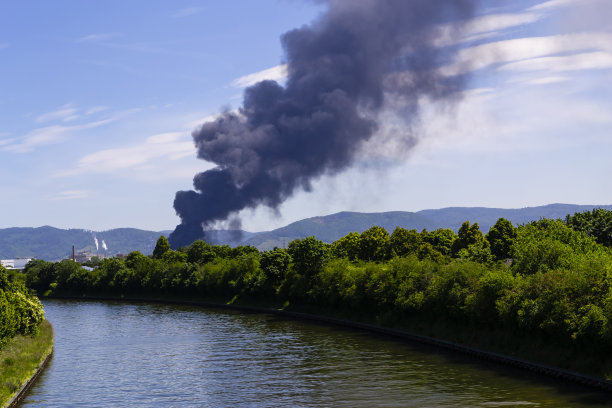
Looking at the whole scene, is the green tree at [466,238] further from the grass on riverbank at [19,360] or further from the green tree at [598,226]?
the grass on riverbank at [19,360]

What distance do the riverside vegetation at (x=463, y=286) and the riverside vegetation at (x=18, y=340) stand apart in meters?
50.7

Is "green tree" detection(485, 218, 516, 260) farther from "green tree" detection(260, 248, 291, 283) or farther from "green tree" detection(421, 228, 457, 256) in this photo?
"green tree" detection(260, 248, 291, 283)

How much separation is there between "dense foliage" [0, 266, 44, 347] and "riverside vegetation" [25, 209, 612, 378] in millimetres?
51855

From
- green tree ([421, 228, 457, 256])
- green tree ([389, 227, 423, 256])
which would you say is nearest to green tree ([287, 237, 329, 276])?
green tree ([389, 227, 423, 256])

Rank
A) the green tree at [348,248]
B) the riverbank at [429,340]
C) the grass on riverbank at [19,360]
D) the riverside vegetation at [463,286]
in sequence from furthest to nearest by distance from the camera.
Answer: the green tree at [348,248], the riverside vegetation at [463,286], the grass on riverbank at [19,360], the riverbank at [429,340]

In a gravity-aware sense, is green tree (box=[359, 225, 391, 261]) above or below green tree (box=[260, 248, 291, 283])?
above

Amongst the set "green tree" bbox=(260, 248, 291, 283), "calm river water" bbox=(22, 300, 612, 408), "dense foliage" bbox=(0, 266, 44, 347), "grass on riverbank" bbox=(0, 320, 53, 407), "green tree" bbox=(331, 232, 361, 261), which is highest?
"green tree" bbox=(331, 232, 361, 261)

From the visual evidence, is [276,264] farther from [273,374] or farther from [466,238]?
[273,374]

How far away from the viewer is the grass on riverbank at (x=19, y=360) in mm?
60500

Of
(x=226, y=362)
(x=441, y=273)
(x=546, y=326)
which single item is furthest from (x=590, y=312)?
(x=226, y=362)

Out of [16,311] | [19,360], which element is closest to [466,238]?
[16,311]

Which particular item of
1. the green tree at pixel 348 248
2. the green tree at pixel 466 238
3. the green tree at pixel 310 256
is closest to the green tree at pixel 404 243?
the green tree at pixel 348 248

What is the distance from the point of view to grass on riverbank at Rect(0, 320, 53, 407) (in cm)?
6050

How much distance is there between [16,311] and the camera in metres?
81.6
